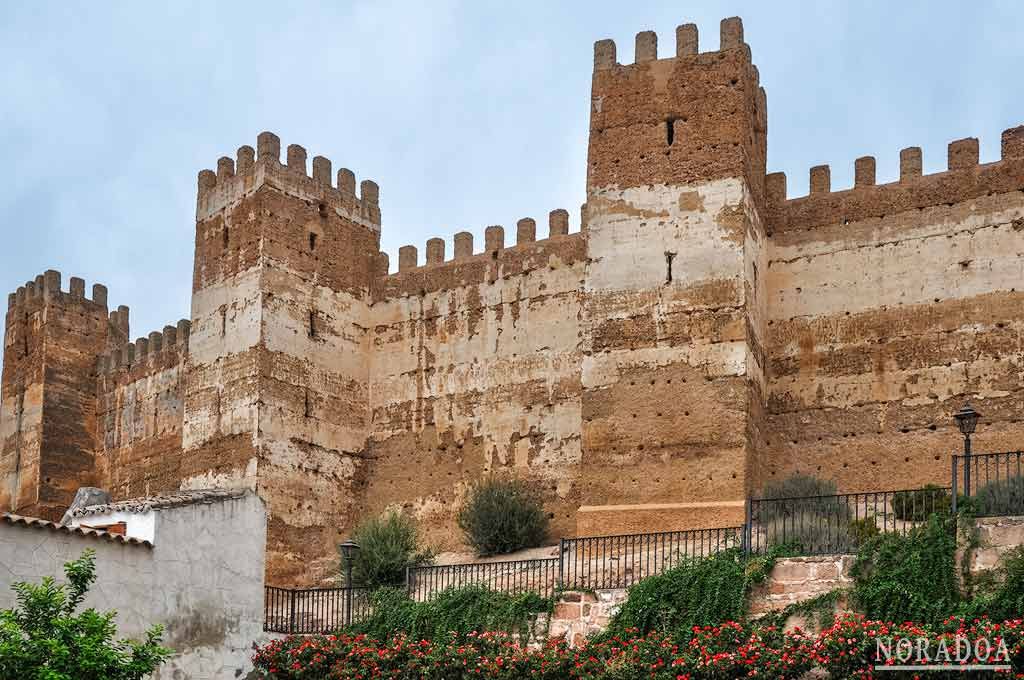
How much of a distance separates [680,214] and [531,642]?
8.17 meters

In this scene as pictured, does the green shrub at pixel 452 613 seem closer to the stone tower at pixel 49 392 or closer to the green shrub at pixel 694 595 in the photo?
the green shrub at pixel 694 595

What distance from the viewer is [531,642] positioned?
18516mm

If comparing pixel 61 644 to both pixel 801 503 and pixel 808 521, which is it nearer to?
pixel 808 521

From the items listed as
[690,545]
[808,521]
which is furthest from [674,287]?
[808,521]

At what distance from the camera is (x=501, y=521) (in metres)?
24.4

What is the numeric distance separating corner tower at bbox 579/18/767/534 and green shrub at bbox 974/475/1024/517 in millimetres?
4611

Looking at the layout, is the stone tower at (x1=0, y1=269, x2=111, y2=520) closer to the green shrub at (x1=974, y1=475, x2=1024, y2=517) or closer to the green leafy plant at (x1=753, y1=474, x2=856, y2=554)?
the green leafy plant at (x1=753, y1=474, x2=856, y2=554)

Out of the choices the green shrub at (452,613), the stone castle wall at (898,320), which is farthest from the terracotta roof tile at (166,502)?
the stone castle wall at (898,320)

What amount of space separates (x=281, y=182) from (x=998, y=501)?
15.3m

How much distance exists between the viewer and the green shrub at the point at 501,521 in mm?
24375

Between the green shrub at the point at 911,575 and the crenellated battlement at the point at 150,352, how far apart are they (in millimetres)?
16937

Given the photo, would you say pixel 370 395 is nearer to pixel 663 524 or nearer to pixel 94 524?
pixel 663 524

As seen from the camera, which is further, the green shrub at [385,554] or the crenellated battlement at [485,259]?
the crenellated battlement at [485,259]

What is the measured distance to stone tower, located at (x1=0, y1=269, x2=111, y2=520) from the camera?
3244 cm
